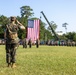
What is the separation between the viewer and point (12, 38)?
39.3 feet

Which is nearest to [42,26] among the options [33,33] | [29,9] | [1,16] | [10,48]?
[29,9]

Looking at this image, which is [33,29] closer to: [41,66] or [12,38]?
[41,66]

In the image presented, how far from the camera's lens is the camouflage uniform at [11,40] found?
11953mm

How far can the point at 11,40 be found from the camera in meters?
12.0

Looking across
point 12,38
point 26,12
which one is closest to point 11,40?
point 12,38

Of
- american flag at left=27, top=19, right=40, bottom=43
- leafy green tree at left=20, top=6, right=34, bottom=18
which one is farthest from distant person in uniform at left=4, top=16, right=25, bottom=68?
leafy green tree at left=20, top=6, right=34, bottom=18

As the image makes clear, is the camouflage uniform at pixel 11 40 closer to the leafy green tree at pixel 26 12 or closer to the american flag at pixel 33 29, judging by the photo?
the american flag at pixel 33 29

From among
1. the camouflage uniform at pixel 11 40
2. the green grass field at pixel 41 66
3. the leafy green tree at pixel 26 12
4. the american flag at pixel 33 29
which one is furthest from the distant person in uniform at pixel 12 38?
the leafy green tree at pixel 26 12

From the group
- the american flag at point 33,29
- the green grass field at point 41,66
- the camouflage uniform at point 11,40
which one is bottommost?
the green grass field at point 41,66

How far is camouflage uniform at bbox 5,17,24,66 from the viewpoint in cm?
1195

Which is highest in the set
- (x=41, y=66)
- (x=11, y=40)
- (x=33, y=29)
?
(x=33, y=29)

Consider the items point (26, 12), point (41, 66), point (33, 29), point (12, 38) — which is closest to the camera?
point (12, 38)

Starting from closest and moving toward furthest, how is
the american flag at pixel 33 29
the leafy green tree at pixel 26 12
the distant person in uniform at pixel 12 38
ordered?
the distant person in uniform at pixel 12 38, the american flag at pixel 33 29, the leafy green tree at pixel 26 12

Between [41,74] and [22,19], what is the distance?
120163mm
